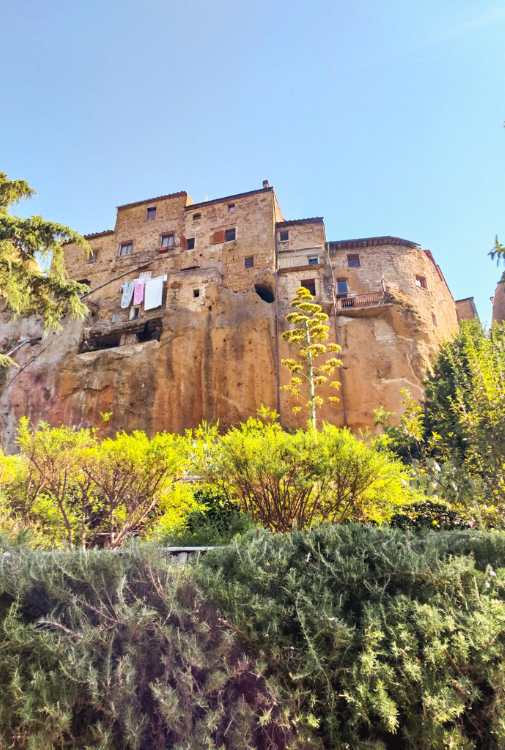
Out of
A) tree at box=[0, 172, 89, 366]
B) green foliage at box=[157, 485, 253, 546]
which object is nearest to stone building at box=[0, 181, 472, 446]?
tree at box=[0, 172, 89, 366]

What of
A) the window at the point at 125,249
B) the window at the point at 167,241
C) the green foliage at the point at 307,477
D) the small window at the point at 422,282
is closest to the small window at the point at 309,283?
the small window at the point at 422,282

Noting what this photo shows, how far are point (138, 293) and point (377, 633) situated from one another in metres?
27.5

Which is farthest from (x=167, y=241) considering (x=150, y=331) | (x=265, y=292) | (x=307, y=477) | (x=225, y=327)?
(x=307, y=477)

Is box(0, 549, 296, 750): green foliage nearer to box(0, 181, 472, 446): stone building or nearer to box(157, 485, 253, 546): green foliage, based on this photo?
box(157, 485, 253, 546): green foliage

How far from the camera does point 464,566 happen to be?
4.21 meters

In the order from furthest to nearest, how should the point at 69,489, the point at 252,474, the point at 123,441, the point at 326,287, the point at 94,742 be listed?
the point at 326,287
the point at 69,489
the point at 123,441
the point at 252,474
the point at 94,742

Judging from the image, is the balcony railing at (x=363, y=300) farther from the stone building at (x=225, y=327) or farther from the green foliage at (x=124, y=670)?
the green foliage at (x=124, y=670)

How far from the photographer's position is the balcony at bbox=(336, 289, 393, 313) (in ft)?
83.8

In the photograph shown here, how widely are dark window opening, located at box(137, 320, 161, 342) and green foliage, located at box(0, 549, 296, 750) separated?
23292 millimetres

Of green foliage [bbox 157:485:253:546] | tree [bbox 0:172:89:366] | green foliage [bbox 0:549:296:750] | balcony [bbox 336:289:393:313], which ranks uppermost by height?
balcony [bbox 336:289:393:313]

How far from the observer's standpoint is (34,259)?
14.8m

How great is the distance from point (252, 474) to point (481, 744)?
561 centimetres

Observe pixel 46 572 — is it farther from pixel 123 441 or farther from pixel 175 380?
pixel 175 380

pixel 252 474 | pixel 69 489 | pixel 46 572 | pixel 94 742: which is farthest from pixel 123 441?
pixel 94 742
